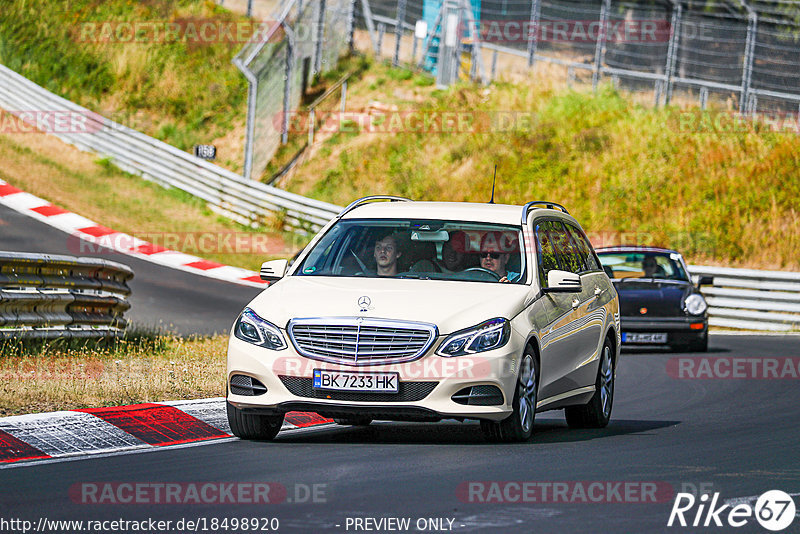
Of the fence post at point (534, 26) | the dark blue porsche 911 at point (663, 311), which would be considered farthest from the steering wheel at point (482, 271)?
the fence post at point (534, 26)

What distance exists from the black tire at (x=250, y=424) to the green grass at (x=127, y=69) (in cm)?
2916

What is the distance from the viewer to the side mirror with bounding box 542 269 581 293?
10.2m

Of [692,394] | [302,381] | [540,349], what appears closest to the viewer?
[302,381]

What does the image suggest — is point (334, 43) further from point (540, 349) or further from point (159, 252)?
point (540, 349)

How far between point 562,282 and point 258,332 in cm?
224

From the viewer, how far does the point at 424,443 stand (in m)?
9.91

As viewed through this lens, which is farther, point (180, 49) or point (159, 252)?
point (180, 49)

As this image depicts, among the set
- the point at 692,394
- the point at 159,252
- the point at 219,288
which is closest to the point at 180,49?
the point at 159,252

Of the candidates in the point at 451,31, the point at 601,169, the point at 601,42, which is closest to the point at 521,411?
the point at 601,169

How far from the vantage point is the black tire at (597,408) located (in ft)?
38.0

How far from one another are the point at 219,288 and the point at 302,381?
1539 cm

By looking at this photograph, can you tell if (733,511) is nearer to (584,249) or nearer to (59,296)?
(584,249)

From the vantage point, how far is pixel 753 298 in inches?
1042

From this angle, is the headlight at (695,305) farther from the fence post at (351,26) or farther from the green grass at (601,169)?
the fence post at (351,26)
